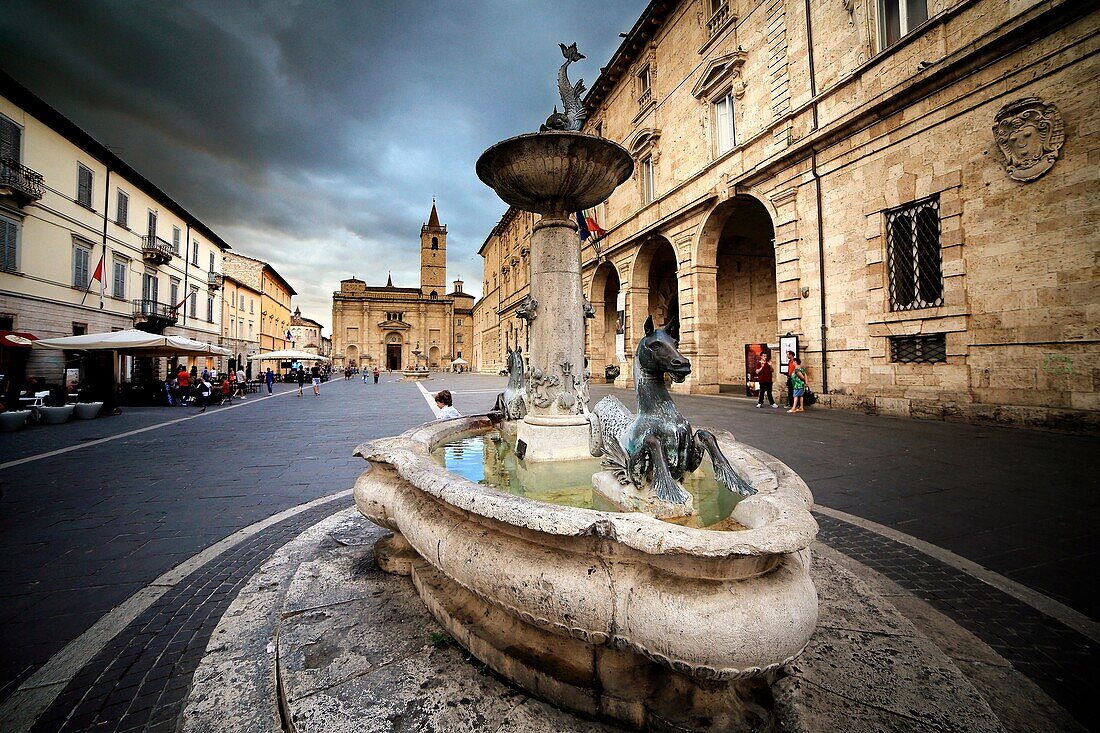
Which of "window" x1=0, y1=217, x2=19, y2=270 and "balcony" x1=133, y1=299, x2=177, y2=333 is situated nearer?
"window" x1=0, y1=217, x2=19, y2=270

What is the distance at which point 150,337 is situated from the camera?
39.9 feet

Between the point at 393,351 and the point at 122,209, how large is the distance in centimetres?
4419

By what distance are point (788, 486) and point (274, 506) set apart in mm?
4413

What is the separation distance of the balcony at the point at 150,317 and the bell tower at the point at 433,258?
48347mm

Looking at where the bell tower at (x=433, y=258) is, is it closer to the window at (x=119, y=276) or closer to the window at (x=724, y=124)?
the window at (x=119, y=276)

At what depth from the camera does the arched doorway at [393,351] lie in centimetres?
6212

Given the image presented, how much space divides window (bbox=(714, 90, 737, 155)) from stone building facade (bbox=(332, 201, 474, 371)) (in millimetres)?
49824

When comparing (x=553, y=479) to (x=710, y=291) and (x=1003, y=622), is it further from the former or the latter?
(x=710, y=291)

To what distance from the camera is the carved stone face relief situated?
640cm

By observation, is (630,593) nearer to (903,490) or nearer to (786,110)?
(903,490)

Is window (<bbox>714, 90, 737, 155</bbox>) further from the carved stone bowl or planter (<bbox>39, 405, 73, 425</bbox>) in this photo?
planter (<bbox>39, 405, 73, 425</bbox>)

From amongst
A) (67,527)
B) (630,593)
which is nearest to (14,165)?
(67,527)

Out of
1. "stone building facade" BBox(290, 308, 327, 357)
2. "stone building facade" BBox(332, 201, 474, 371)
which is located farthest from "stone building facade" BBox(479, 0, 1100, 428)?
"stone building facade" BBox(290, 308, 327, 357)

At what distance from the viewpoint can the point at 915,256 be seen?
27.4ft
